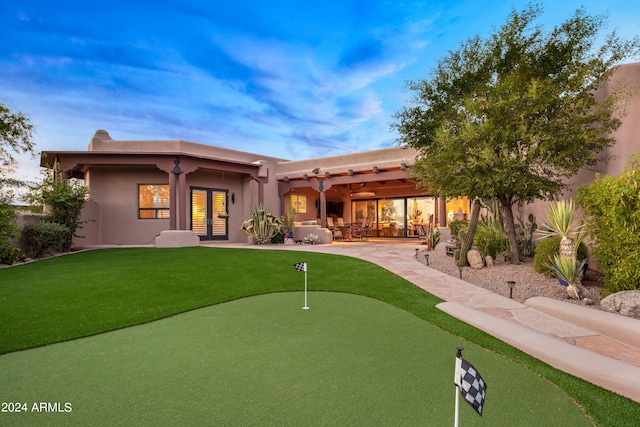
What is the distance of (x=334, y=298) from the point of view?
14.5 feet

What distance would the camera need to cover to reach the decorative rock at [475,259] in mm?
6496

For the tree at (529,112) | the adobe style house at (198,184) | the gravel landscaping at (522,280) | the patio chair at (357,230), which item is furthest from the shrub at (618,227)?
the patio chair at (357,230)

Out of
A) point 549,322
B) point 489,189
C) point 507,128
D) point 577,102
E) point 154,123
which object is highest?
point 154,123

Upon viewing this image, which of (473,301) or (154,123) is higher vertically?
(154,123)

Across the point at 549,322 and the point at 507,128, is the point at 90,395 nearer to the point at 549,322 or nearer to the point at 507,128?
the point at 549,322

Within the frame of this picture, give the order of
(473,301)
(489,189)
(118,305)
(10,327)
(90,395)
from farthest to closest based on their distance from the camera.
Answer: (489,189), (473,301), (118,305), (10,327), (90,395)

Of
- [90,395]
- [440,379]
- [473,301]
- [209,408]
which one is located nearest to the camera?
[209,408]

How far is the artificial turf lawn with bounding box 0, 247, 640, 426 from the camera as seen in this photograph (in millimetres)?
2619

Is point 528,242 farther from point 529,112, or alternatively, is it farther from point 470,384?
point 470,384

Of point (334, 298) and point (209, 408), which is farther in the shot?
point (334, 298)

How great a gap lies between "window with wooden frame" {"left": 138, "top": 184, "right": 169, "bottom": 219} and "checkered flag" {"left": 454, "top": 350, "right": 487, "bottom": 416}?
13.3m

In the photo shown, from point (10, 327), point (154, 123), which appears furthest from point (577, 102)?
point (154, 123)

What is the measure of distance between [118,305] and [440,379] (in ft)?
12.5

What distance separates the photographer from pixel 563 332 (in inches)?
126
